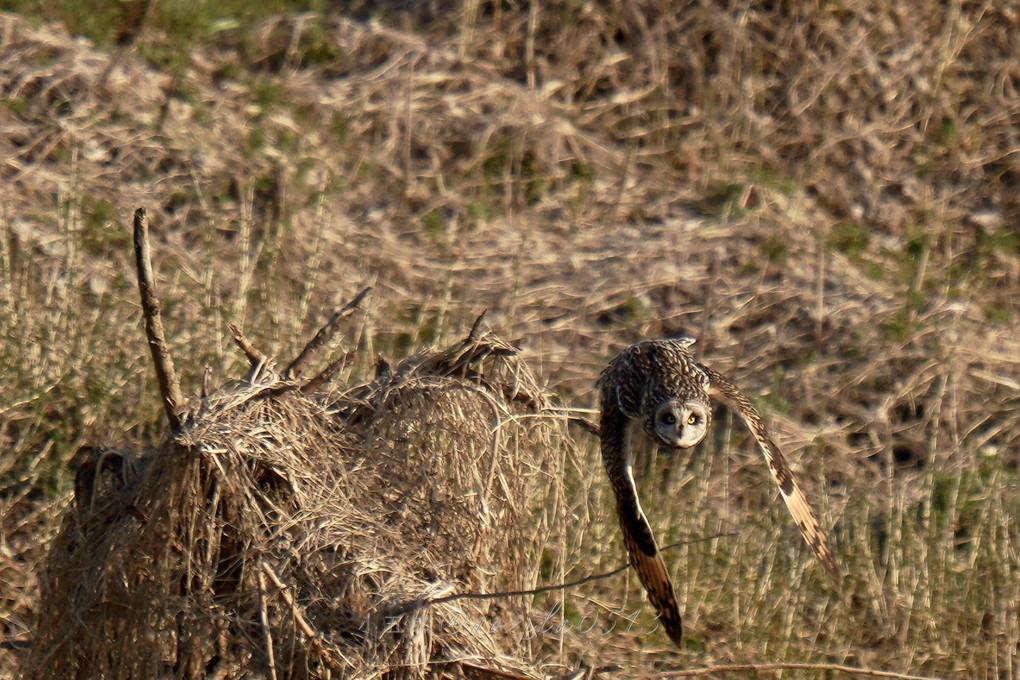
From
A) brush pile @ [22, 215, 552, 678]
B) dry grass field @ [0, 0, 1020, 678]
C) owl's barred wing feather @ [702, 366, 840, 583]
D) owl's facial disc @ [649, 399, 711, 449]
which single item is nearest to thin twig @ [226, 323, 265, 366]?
brush pile @ [22, 215, 552, 678]

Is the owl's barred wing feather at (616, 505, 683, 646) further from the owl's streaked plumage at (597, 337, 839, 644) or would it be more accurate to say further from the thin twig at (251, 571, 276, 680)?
the thin twig at (251, 571, 276, 680)

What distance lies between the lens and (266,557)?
3.78 m

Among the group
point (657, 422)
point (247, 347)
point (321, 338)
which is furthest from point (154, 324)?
point (657, 422)

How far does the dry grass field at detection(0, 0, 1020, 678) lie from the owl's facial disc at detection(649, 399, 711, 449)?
55 cm

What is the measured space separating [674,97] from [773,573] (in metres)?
4.31

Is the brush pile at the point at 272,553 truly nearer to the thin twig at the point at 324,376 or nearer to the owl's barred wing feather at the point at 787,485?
the thin twig at the point at 324,376

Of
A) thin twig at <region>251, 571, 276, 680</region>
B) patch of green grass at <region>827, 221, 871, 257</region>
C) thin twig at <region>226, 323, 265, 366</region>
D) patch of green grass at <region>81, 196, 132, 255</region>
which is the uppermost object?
patch of green grass at <region>827, 221, 871, 257</region>

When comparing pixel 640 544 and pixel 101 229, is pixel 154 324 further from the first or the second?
pixel 101 229

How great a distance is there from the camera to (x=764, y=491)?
25.0 ft

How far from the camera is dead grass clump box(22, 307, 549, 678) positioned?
374 cm

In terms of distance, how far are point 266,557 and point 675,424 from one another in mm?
2103

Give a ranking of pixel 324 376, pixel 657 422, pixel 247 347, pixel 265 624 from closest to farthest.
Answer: pixel 265 624
pixel 247 347
pixel 324 376
pixel 657 422

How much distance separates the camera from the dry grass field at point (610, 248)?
640 centimetres

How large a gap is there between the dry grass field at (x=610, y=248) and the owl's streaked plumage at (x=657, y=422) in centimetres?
31
